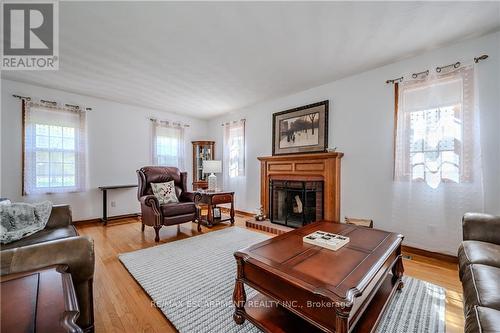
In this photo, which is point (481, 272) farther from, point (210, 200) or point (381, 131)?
point (210, 200)

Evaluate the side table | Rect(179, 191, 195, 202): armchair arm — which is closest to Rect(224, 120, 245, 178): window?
the side table

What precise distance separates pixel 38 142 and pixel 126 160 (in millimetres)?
1335

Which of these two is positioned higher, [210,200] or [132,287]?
[210,200]

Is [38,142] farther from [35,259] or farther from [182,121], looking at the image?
[35,259]

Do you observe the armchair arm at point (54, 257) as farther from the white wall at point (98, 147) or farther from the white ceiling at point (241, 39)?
the white wall at point (98, 147)

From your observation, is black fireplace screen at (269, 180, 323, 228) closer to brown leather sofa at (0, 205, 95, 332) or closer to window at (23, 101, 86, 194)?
brown leather sofa at (0, 205, 95, 332)

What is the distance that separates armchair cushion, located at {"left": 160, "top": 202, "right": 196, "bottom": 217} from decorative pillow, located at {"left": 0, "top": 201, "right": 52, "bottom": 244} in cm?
126

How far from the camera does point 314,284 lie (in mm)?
1056

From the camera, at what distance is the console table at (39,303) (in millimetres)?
639

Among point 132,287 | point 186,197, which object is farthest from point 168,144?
point 132,287

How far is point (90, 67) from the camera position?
2.81m

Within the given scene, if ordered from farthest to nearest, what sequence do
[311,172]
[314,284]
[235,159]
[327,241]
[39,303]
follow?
[235,159] → [311,172] → [327,241] → [314,284] → [39,303]

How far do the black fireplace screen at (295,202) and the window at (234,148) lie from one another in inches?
45.4

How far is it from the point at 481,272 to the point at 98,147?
A: 17.2ft
